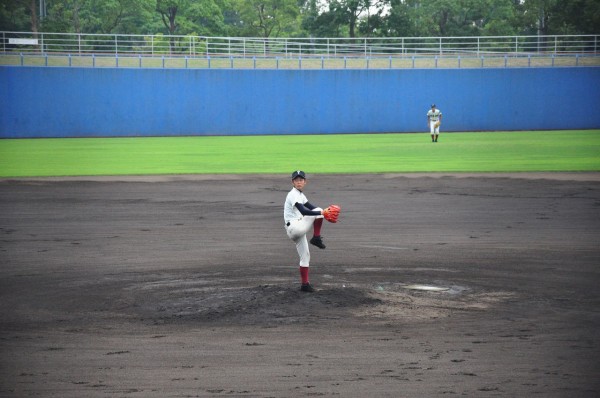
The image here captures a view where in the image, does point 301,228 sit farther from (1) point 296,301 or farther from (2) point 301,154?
(2) point 301,154

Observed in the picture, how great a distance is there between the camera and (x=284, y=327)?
390 inches

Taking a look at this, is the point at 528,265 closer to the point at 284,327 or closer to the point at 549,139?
the point at 284,327

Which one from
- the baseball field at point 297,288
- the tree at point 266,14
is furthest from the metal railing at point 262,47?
the baseball field at point 297,288

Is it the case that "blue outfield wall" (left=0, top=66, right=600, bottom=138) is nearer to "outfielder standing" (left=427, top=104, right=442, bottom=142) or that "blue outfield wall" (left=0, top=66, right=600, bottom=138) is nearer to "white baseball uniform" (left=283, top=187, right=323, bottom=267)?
"outfielder standing" (left=427, top=104, right=442, bottom=142)

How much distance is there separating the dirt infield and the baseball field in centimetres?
4

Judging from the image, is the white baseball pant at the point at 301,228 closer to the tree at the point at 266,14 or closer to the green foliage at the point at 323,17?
the green foliage at the point at 323,17

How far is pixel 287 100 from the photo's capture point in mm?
53875

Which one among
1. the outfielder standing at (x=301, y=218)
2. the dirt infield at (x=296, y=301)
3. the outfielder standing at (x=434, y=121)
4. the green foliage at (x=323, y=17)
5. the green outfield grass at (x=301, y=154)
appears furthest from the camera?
the green foliage at (x=323, y=17)

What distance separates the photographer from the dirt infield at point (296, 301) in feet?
26.4

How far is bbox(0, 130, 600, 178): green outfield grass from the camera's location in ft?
97.3

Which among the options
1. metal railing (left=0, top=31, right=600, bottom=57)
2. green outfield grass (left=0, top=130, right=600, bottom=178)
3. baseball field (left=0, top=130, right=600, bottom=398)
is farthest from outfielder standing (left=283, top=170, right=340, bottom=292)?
metal railing (left=0, top=31, right=600, bottom=57)

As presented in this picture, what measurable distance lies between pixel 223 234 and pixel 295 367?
8.86 metres

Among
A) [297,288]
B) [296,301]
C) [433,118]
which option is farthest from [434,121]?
[296,301]

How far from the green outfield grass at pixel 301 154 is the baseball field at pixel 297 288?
2.39 meters
